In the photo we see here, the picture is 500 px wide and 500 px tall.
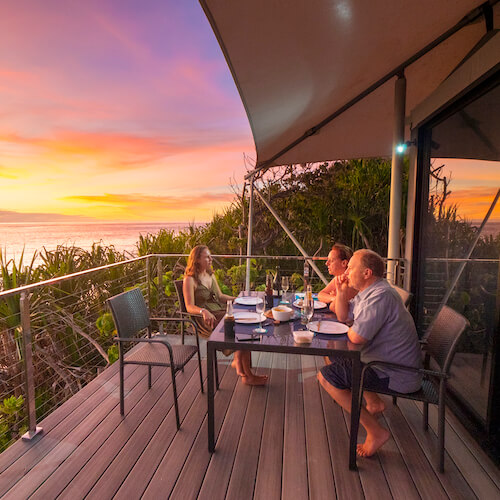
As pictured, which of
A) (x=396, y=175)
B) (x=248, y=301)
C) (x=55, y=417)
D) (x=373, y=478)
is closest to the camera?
(x=373, y=478)

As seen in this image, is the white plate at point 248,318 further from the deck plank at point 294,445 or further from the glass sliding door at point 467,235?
the glass sliding door at point 467,235

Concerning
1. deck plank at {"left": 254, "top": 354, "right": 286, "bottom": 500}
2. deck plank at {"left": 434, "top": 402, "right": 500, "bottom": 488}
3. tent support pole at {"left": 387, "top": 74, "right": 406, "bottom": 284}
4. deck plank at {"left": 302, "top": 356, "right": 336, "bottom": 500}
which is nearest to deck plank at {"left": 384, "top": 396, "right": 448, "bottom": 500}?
deck plank at {"left": 434, "top": 402, "right": 500, "bottom": 488}

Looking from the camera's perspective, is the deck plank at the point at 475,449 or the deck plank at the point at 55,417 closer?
the deck plank at the point at 475,449

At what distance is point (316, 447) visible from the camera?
204 cm

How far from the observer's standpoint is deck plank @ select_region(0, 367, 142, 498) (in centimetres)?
177

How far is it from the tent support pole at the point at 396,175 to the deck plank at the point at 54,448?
9.15 ft

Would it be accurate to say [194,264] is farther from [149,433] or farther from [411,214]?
[411,214]

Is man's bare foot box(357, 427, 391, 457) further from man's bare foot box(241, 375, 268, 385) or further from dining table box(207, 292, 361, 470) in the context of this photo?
man's bare foot box(241, 375, 268, 385)

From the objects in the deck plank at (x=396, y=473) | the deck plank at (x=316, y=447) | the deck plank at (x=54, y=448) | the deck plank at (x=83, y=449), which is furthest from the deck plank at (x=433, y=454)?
the deck plank at (x=54, y=448)

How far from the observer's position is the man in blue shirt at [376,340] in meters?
1.84

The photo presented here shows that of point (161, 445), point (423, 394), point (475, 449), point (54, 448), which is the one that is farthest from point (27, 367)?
point (475, 449)

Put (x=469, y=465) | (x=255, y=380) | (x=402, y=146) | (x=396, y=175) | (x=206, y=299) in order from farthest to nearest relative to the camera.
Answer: (x=396, y=175) < (x=402, y=146) < (x=206, y=299) < (x=255, y=380) < (x=469, y=465)

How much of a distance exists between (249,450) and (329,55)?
2.73 meters

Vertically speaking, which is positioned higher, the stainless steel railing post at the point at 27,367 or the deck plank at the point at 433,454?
the stainless steel railing post at the point at 27,367
